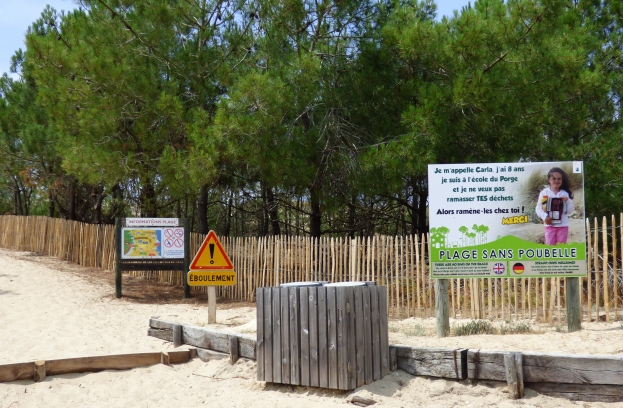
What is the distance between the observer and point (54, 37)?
1611cm

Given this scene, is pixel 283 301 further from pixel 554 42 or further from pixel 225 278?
pixel 554 42

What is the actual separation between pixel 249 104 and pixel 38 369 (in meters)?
6.93

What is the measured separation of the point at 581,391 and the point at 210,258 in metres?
6.06

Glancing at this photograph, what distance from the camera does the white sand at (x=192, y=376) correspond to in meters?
6.01

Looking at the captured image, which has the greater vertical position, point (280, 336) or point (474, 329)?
point (280, 336)

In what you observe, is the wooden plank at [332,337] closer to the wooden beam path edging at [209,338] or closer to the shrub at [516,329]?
the wooden beam path edging at [209,338]

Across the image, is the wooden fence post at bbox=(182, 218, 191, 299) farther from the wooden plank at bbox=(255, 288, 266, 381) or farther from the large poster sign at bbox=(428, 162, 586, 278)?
the wooden plank at bbox=(255, 288, 266, 381)

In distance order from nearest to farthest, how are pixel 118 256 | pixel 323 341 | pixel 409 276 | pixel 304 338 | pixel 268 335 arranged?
pixel 323 341 → pixel 304 338 → pixel 268 335 → pixel 409 276 → pixel 118 256

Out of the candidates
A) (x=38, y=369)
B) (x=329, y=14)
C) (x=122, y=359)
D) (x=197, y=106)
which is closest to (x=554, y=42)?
(x=329, y=14)

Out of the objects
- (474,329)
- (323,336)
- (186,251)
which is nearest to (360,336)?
(323,336)

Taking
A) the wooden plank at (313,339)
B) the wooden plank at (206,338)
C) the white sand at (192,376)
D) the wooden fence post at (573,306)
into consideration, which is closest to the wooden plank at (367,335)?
the white sand at (192,376)

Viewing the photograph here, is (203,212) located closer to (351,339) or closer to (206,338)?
(206,338)

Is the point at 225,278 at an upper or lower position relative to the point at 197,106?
lower

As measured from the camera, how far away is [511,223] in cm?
837
